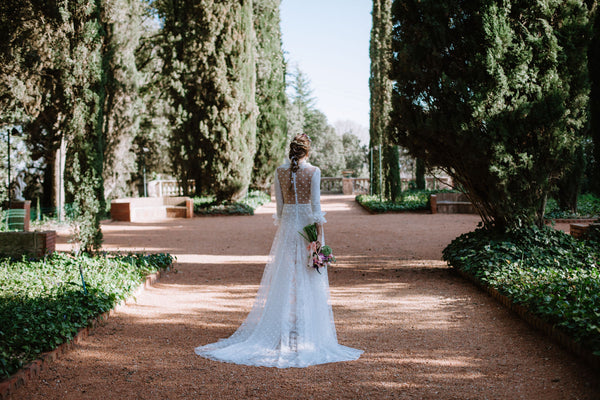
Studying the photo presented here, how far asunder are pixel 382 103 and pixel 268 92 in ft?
19.0

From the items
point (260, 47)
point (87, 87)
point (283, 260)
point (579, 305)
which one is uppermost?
point (260, 47)

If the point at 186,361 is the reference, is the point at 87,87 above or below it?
above

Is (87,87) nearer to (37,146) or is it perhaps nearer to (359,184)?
(37,146)

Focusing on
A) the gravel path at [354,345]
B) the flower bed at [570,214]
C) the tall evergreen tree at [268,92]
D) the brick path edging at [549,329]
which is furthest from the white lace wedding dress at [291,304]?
the tall evergreen tree at [268,92]

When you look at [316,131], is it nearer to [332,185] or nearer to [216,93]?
[332,185]

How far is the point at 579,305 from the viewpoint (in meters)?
4.04

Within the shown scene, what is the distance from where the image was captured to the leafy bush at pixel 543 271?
3945 millimetres

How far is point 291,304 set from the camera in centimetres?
417

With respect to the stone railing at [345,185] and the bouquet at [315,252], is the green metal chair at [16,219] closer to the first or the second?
the bouquet at [315,252]

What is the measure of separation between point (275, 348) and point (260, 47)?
20.6 metres

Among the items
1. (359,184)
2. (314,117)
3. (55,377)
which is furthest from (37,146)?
(314,117)

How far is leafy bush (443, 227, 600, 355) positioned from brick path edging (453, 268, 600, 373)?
46 mm

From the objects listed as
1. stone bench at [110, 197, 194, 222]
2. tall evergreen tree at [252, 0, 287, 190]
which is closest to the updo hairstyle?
stone bench at [110, 197, 194, 222]

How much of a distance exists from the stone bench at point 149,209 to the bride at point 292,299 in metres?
12.7
